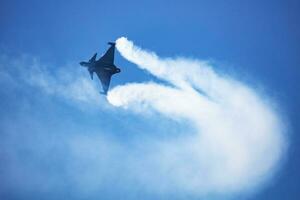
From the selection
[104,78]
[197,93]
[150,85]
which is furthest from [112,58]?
[197,93]

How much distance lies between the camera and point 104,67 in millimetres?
15242

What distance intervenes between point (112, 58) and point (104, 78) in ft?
2.71

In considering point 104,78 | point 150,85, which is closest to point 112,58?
point 104,78

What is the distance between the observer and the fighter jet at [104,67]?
1512 cm

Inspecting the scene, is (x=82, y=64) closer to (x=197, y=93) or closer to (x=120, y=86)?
(x=120, y=86)

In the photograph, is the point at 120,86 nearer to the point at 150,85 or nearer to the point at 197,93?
the point at 150,85

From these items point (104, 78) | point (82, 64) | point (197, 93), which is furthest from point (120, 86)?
point (197, 93)

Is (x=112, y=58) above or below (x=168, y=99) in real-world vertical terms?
above

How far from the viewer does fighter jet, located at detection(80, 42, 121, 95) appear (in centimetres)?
1512

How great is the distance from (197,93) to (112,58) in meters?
3.52

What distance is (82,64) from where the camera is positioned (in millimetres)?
15086

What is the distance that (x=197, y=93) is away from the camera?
15398 millimetres

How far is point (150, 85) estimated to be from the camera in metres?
15.3

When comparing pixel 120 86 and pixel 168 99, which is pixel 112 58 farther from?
pixel 168 99
